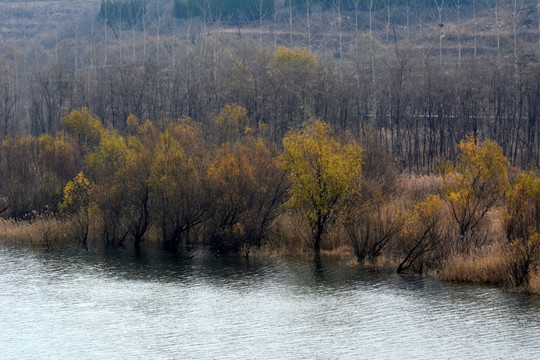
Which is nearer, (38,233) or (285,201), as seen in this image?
(285,201)

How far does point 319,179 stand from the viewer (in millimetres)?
37375

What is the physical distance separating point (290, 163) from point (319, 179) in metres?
2.01

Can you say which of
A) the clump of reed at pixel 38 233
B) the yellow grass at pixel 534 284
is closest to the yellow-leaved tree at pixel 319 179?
the yellow grass at pixel 534 284

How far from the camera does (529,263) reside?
1140 inches

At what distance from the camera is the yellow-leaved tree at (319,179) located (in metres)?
37.2

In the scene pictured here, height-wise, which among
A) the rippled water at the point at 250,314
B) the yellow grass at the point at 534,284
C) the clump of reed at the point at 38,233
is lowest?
the rippled water at the point at 250,314

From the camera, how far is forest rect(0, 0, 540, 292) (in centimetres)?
3434

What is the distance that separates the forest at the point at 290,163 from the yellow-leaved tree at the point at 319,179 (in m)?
0.08

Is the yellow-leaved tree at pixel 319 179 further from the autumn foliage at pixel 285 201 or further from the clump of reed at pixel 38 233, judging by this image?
the clump of reed at pixel 38 233

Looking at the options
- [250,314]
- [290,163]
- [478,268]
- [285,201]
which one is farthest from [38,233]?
[478,268]

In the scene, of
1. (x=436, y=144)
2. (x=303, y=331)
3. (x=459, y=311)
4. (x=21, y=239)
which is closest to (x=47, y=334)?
(x=303, y=331)

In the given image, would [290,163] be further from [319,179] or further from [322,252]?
[322,252]

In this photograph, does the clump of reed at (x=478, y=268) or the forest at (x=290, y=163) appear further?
the forest at (x=290, y=163)

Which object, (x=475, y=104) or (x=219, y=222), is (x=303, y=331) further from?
(x=475, y=104)
